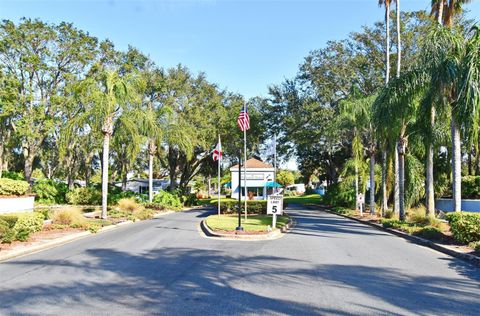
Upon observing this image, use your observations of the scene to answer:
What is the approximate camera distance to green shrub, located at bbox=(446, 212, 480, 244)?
530 inches

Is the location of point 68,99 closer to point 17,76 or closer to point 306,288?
point 17,76

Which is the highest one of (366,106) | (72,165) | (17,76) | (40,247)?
(17,76)

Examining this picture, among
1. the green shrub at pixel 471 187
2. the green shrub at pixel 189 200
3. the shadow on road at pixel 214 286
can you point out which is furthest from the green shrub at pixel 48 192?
the green shrub at pixel 471 187

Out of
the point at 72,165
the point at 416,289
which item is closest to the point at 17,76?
the point at 72,165

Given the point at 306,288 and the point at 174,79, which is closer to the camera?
the point at 306,288

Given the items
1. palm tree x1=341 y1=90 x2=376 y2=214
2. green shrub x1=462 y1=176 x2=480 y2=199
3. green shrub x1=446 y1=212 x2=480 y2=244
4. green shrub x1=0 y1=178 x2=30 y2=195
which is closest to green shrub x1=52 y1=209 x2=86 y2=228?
green shrub x1=0 y1=178 x2=30 y2=195

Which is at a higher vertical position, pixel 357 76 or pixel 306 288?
pixel 357 76

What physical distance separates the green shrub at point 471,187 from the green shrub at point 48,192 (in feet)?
105

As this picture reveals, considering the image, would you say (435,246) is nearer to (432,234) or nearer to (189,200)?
(432,234)

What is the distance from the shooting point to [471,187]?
29578mm

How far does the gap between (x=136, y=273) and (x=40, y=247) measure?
5.90 metres

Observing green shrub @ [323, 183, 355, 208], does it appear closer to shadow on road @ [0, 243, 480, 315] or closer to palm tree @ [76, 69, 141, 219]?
palm tree @ [76, 69, 141, 219]

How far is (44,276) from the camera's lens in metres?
9.20

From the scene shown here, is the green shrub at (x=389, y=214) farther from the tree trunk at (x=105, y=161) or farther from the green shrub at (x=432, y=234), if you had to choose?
the tree trunk at (x=105, y=161)
